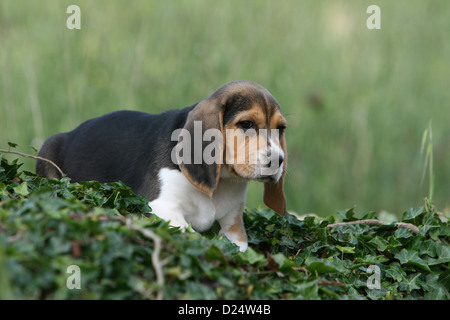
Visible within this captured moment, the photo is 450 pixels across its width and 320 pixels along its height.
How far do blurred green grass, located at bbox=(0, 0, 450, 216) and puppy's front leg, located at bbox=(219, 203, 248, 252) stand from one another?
2124mm

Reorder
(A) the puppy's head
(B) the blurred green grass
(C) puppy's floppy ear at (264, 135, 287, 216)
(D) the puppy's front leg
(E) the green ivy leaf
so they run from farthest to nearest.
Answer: (B) the blurred green grass, (C) puppy's floppy ear at (264, 135, 287, 216), (D) the puppy's front leg, (A) the puppy's head, (E) the green ivy leaf

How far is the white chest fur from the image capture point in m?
4.47

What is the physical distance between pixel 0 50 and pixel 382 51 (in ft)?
17.5

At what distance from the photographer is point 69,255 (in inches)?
97.4

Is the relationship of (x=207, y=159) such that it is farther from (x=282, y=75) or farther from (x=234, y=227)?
(x=282, y=75)

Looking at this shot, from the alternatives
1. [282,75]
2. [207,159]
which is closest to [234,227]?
[207,159]

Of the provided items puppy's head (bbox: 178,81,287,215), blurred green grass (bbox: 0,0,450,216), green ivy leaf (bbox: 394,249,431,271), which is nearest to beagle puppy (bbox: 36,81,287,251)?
puppy's head (bbox: 178,81,287,215)

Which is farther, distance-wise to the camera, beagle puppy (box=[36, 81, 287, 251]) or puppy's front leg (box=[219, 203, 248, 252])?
puppy's front leg (box=[219, 203, 248, 252])

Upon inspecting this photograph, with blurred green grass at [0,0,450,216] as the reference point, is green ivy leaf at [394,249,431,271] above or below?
below

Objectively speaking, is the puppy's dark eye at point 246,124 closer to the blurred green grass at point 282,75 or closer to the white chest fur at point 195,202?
the white chest fur at point 195,202

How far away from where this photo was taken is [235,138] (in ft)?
14.2

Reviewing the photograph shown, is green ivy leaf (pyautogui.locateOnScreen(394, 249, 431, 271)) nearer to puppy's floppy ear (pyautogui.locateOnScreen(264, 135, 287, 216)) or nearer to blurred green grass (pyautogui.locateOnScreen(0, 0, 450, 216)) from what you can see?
puppy's floppy ear (pyautogui.locateOnScreen(264, 135, 287, 216))

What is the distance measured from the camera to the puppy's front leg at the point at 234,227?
4.52 metres

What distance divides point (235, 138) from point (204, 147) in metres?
0.24
